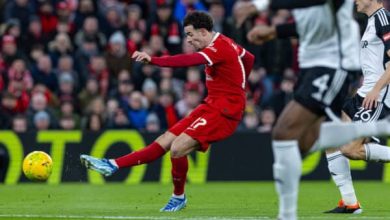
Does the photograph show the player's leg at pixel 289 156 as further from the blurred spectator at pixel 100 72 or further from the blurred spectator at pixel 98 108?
the blurred spectator at pixel 100 72

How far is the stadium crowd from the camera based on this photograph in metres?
20.0

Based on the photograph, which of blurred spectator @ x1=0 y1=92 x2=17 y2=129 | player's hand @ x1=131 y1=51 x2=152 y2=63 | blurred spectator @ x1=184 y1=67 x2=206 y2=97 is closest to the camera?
player's hand @ x1=131 y1=51 x2=152 y2=63

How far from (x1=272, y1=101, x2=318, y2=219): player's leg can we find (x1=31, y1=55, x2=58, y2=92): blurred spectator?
492 inches

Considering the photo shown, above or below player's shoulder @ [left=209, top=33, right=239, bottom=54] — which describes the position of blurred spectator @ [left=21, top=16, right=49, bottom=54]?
below

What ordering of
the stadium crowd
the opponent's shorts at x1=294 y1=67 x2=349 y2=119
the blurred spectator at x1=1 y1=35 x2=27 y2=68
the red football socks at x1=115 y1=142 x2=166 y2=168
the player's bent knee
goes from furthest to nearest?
the blurred spectator at x1=1 y1=35 x2=27 y2=68
the stadium crowd
the red football socks at x1=115 y1=142 x2=166 y2=168
the player's bent knee
the opponent's shorts at x1=294 y1=67 x2=349 y2=119

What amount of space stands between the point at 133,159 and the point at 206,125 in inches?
34.3

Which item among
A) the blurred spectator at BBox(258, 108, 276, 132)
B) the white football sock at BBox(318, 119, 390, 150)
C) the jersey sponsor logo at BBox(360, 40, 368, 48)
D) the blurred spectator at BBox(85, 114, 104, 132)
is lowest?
the blurred spectator at BBox(258, 108, 276, 132)

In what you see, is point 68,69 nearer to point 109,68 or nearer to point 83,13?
point 109,68

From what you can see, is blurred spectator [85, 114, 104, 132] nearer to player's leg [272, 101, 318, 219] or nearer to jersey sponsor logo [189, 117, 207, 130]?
jersey sponsor logo [189, 117, 207, 130]

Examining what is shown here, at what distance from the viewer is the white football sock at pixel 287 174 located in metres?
8.45

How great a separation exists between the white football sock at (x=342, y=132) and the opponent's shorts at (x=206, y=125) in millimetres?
3005

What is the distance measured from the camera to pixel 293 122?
8.65 metres

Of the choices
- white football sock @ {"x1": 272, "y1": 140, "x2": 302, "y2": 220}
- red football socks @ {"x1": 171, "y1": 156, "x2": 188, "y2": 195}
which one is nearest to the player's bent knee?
red football socks @ {"x1": 171, "y1": 156, "x2": 188, "y2": 195}

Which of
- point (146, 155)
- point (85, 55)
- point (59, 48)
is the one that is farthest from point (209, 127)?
point (85, 55)
